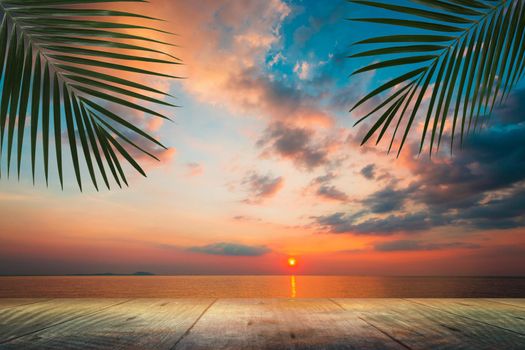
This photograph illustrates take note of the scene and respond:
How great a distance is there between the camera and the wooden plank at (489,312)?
2217 millimetres

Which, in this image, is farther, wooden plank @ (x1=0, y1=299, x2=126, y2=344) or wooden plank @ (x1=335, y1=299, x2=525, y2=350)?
wooden plank @ (x1=0, y1=299, x2=126, y2=344)

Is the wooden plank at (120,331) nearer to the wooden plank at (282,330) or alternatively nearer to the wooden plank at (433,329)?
the wooden plank at (282,330)

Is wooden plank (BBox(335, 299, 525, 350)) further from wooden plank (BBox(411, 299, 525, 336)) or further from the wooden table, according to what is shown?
wooden plank (BBox(411, 299, 525, 336))

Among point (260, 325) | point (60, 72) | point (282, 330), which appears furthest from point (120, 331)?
point (60, 72)

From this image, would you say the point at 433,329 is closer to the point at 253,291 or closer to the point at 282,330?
the point at 282,330

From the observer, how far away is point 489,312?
8.86ft

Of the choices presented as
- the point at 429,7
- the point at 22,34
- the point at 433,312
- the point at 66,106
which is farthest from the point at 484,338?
the point at 22,34

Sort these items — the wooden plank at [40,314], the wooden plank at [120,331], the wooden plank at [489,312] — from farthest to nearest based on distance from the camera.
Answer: the wooden plank at [489,312], the wooden plank at [40,314], the wooden plank at [120,331]

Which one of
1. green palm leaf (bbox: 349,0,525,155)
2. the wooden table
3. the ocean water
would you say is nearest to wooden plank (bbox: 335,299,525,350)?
the wooden table

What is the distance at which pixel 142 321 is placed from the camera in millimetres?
2281

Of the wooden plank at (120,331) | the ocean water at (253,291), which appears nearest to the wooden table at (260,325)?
the wooden plank at (120,331)

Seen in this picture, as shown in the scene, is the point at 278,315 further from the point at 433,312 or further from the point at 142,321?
the point at 433,312

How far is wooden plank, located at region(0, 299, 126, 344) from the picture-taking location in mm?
2020

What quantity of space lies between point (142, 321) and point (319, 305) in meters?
1.37
